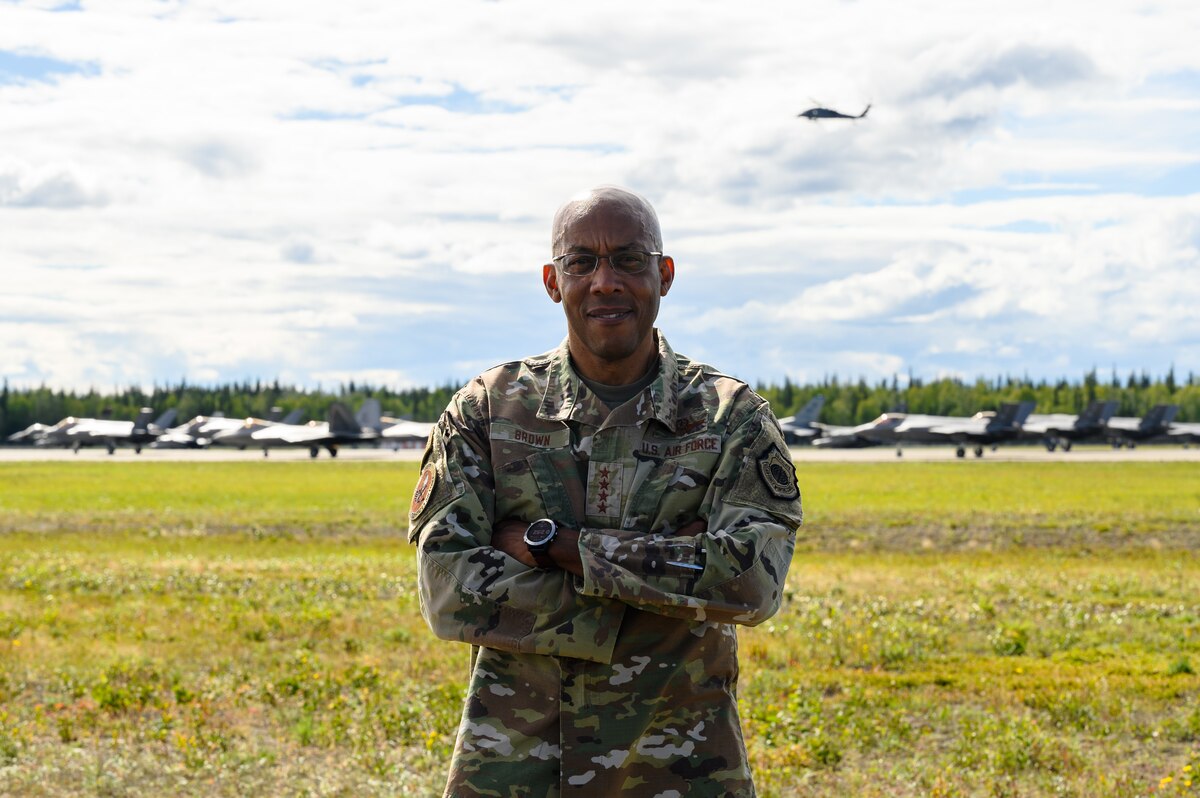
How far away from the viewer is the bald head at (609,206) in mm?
3725

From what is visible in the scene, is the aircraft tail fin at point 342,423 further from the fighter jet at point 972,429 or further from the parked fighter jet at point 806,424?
the parked fighter jet at point 806,424

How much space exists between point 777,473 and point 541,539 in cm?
78

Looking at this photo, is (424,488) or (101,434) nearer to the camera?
(424,488)

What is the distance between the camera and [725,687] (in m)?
3.78

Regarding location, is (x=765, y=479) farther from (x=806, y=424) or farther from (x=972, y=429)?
(x=806, y=424)

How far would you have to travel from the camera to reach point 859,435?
9238cm

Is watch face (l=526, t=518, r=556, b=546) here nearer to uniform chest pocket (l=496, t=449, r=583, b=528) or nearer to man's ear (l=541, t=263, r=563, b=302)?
uniform chest pocket (l=496, t=449, r=583, b=528)

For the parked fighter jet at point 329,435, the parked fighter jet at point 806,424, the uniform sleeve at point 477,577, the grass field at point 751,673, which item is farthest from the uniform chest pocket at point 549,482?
the parked fighter jet at point 806,424

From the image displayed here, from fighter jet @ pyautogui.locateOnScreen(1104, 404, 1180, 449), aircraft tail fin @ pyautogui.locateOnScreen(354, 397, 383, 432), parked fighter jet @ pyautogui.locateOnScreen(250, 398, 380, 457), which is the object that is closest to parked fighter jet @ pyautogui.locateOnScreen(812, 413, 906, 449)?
fighter jet @ pyautogui.locateOnScreen(1104, 404, 1180, 449)

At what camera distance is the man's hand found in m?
3.79

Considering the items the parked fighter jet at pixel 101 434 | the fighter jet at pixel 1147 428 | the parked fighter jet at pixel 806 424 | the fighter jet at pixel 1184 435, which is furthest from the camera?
the fighter jet at pixel 1184 435

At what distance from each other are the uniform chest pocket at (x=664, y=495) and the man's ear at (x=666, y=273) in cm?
56

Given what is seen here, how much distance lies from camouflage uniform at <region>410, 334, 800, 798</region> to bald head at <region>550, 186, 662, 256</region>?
1.39 feet

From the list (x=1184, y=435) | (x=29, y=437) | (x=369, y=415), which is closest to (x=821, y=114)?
(x=369, y=415)
